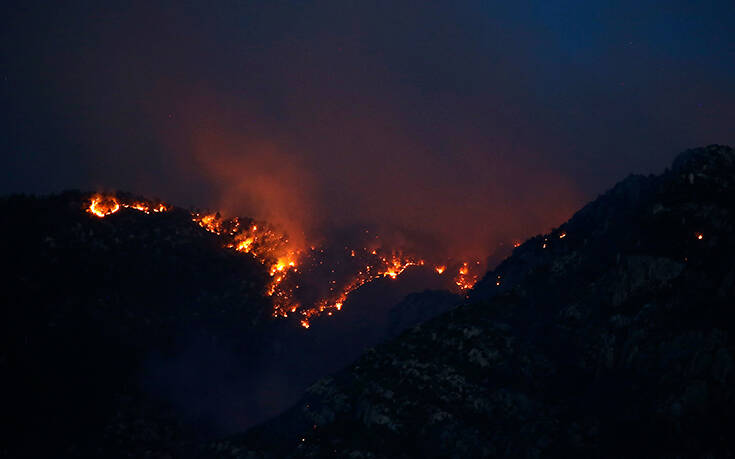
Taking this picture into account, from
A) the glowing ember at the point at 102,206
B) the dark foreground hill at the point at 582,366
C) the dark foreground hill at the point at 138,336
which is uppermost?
the glowing ember at the point at 102,206

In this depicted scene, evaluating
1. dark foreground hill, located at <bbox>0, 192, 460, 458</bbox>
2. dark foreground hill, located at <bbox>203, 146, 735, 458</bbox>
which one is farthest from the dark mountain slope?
dark foreground hill, located at <bbox>203, 146, 735, 458</bbox>

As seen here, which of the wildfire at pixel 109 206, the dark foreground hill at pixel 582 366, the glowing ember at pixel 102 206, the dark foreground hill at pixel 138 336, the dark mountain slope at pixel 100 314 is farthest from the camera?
the wildfire at pixel 109 206

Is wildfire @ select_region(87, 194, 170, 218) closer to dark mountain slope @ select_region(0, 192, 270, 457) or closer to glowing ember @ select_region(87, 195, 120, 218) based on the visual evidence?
glowing ember @ select_region(87, 195, 120, 218)

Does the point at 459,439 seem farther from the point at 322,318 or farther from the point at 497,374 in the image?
the point at 322,318

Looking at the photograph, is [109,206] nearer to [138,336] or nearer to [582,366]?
[138,336]

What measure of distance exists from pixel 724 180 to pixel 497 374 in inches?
2004

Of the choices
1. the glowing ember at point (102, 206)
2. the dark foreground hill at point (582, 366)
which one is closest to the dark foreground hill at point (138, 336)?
the glowing ember at point (102, 206)

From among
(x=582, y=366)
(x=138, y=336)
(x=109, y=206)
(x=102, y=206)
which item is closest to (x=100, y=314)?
(x=138, y=336)

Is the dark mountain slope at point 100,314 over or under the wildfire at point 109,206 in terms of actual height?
under

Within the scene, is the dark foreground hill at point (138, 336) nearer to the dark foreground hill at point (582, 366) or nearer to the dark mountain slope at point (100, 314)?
the dark mountain slope at point (100, 314)

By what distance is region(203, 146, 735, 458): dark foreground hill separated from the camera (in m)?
63.9

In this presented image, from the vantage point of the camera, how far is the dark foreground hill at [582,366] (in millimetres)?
63938

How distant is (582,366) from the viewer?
80.2 meters

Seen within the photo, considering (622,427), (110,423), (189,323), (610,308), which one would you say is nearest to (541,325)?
(610,308)
